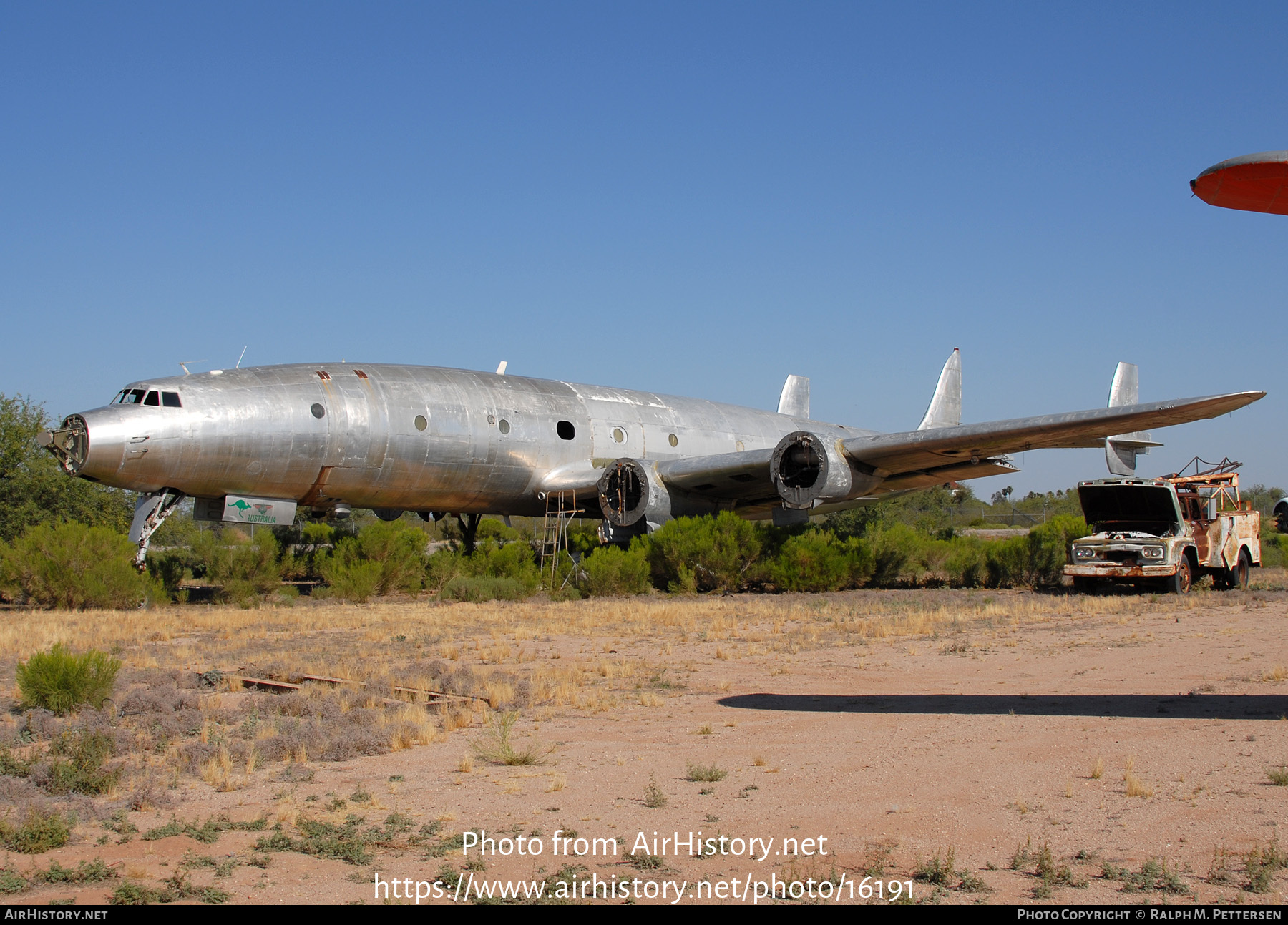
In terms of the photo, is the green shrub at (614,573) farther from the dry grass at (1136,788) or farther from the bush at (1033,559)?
the dry grass at (1136,788)

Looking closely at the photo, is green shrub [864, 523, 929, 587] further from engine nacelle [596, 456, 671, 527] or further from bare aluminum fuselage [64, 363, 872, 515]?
engine nacelle [596, 456, 671, 527]

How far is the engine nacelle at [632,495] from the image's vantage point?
20.8 metres

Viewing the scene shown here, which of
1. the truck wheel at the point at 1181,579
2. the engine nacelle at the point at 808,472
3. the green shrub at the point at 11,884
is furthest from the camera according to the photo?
the engine nacelle at the point at 808,472

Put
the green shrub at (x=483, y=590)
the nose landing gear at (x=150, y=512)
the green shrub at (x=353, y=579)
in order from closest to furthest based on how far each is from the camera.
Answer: the nose landing gear at (x=150, y=512)
the green shrub at (x=483, y=590)
the green shrub at (x=353, y=579)

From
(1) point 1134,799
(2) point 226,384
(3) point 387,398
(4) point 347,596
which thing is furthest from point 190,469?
(1) point 1134,799

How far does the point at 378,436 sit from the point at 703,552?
7.10 metres

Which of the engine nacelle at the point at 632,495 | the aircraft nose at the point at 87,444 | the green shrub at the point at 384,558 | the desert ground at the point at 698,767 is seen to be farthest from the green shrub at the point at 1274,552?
the aircraft nose at the point at 87,444

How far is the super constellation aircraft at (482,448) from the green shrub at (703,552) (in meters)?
0.55

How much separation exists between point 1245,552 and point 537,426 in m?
14.7

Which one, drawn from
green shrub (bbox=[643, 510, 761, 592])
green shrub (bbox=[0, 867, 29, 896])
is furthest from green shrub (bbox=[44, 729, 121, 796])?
green shrub (bbox=[643, 510, 761, 592])

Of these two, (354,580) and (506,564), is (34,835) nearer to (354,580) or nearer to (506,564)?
(354,580)

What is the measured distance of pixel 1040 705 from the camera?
8273mm

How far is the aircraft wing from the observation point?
16.2 meters
